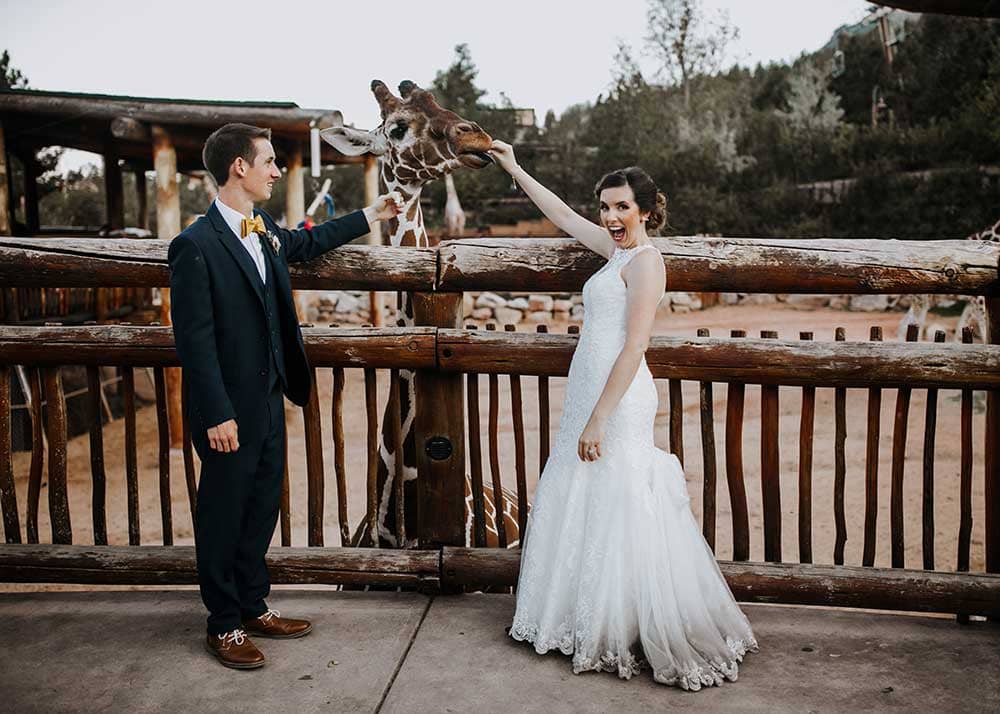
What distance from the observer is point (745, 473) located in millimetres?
8797

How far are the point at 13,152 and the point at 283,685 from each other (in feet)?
43.5

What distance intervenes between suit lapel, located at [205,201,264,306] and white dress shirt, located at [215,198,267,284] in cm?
2

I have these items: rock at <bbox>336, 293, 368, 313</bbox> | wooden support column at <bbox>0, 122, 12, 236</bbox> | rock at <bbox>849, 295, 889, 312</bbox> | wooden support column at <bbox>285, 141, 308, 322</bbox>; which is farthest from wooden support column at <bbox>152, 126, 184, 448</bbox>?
rock at <bbox>849, 295, 889, 312</bbox>

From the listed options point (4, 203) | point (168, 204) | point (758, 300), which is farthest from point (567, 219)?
point (758, 300)

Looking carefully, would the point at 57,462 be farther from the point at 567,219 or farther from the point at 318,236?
the point at 567,219

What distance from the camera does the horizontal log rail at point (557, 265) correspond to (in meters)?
3.54

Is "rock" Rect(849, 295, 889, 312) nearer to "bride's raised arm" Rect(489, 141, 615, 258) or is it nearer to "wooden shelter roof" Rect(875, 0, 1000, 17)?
"wooden shelter roof" Rect(875, 0, 1000, 17)

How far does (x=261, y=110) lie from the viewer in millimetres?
11117

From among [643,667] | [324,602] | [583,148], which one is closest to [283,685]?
[324,602]

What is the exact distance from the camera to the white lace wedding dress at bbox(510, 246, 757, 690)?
3.03m

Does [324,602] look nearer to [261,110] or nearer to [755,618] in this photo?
[755,618]

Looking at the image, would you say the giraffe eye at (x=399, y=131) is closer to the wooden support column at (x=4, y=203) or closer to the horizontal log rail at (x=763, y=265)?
the horizontal log rail at (x=763, y=265)

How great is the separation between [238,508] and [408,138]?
221 centimetres

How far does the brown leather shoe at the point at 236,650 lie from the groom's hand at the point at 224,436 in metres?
0.75
